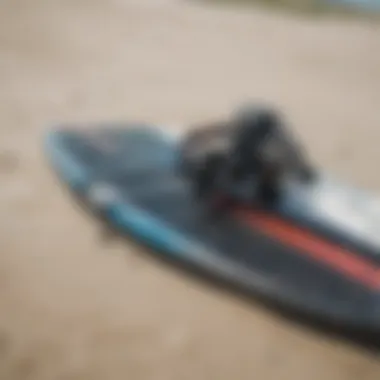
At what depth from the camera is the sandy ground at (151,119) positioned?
1.21 m

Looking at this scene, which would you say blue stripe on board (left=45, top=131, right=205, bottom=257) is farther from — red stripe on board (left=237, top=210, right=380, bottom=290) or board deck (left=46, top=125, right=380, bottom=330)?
red stripe on board (left=237, top=210, right=380, bottom=290)

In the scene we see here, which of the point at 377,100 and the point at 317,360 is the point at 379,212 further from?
the point at 377,100

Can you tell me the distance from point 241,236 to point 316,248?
0.13m

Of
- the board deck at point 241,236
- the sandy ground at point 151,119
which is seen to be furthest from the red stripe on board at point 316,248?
the sandy ground at point 151,119

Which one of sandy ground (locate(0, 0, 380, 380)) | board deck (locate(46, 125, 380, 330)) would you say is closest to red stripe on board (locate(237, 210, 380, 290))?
board deck (locate(46, 125, 380, 330))

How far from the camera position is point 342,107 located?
2166 millimetres

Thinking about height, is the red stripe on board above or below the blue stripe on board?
above

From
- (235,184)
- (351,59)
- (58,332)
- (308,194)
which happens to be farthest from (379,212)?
(351,59)

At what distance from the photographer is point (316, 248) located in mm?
1355

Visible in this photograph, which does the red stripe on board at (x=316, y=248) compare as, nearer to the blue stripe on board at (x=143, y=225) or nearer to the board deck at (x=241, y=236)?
the board deck at (x=241, y=236)

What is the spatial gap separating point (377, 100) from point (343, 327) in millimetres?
1146

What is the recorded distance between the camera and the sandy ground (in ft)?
3.96

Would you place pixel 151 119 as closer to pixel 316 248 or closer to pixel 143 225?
pixel 143 225

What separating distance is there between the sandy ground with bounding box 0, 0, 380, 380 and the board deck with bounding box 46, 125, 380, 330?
0.06 metres
